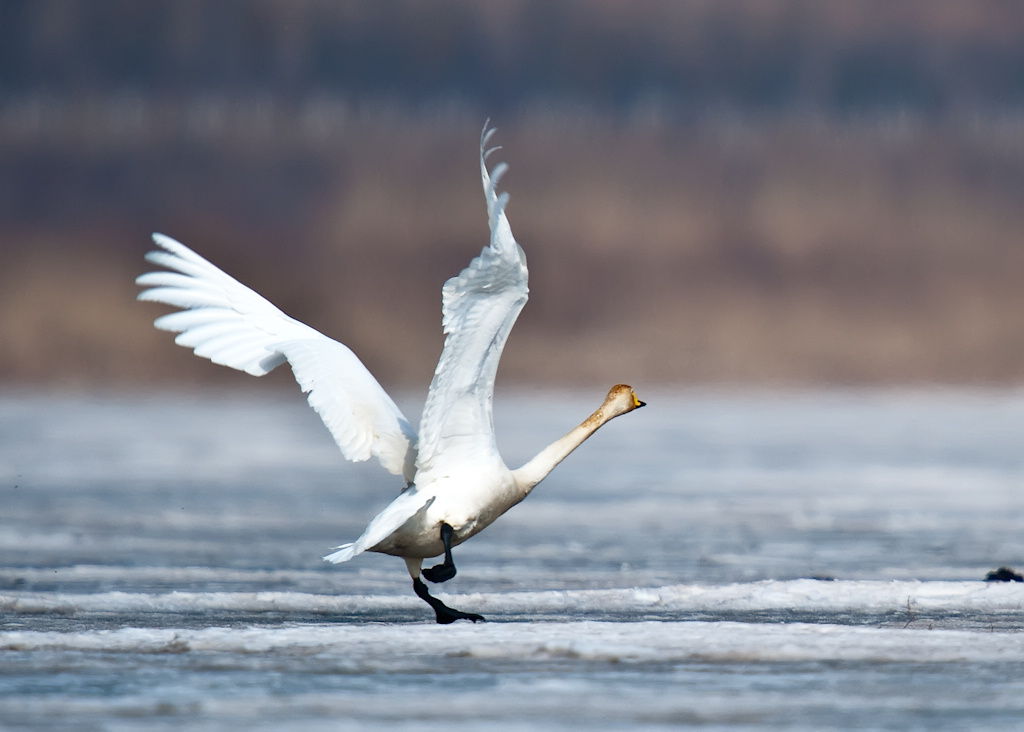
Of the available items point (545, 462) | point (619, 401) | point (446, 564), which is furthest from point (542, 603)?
point (619, 401)

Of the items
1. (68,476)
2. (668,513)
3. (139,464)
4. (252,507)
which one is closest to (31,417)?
(139,464)

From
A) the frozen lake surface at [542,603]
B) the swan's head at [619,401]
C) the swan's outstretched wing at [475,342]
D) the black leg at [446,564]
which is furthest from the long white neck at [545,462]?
the frozen lake surface at [542,603]

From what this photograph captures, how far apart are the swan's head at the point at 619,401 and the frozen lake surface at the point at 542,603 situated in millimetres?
967

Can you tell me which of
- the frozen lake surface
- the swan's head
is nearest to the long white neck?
the swan's head

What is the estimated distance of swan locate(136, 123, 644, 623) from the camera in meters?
6.82

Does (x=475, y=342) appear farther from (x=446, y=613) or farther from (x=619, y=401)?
(x=619, y=401)

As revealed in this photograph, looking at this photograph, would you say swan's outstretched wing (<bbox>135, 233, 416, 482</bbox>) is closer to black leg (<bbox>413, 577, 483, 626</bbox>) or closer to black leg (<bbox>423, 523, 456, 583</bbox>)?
black leg (<bbox>423, 523, 456, 583</bbox>)

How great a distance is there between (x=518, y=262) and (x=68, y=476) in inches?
473

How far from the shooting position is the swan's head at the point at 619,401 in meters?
8.09

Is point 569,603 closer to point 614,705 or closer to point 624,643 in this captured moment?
point 624,643

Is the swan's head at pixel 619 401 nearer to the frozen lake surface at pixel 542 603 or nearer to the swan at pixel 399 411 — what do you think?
the swan at pixel 399 411

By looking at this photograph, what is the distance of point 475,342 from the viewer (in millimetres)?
6758

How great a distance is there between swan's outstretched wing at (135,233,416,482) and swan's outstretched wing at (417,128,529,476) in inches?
11.4

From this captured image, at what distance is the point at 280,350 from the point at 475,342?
112 centimetres
